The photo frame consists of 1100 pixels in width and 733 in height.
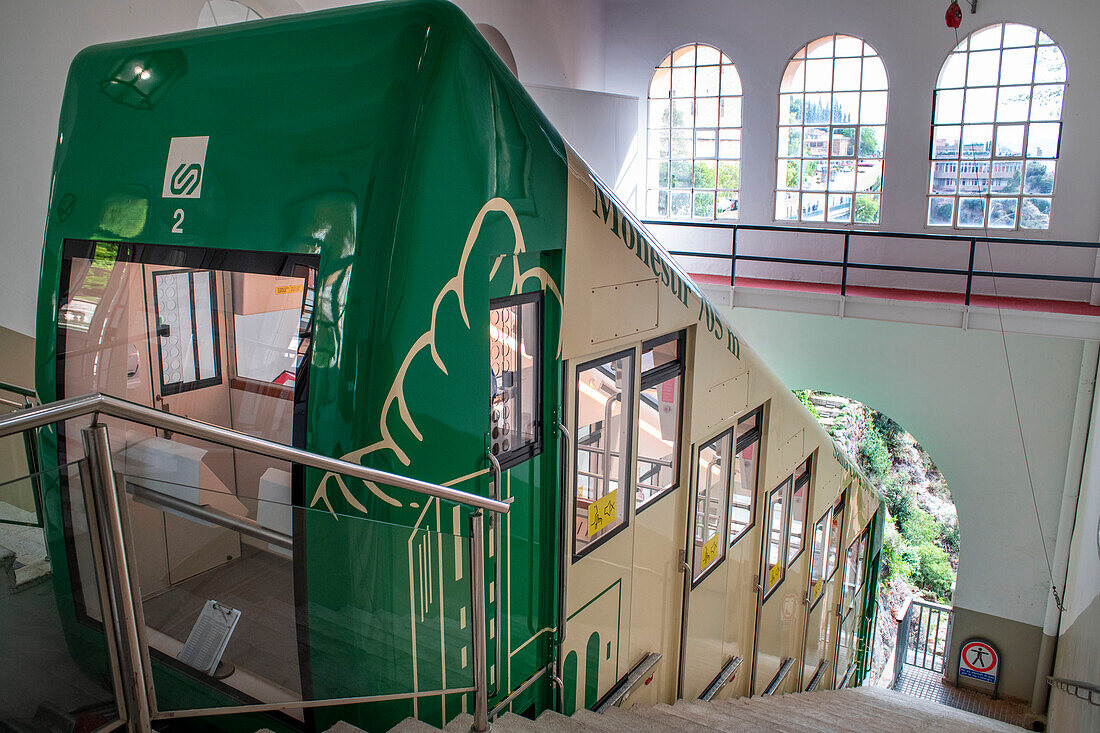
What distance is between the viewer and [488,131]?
260 centimetres

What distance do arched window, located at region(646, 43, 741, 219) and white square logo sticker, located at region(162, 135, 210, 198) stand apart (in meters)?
9.81

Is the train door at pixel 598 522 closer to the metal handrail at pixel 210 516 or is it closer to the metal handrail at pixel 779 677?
the metal handrail at pixel 210 516

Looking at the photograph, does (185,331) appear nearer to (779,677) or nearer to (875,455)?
(779,677)

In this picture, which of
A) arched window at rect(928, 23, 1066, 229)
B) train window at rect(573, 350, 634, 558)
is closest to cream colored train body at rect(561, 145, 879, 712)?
train window at rect(573, 350, 634, 558)

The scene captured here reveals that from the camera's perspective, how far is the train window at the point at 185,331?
282cm

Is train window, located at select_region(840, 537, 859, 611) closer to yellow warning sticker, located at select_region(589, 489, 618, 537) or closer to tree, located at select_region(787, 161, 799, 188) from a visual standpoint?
tree, located at select_region(787, 161, 799, 188)

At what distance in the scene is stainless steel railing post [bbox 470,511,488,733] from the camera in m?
2.60

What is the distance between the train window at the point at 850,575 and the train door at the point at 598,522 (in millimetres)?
5237

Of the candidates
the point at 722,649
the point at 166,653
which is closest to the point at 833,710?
the point at 722,649

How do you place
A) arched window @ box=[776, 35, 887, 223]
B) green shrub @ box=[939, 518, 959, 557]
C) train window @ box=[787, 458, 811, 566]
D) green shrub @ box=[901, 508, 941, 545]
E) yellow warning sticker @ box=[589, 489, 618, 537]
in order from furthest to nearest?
green shrub @ box=[939, 518, 959, 557] → green shrub @ box=[901, 508, 941, 545] → arched window @ box=[776, 35, 887, 223] → train window @ box=[787, 458, 811, 566] → yellow warning sticker @ box=[589, 489, 618, 537]

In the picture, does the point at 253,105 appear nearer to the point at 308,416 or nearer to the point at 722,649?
the point at 308,416

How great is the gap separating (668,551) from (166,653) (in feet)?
9.14

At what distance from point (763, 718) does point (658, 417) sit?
6.77 ft

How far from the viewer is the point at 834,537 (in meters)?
7.66
